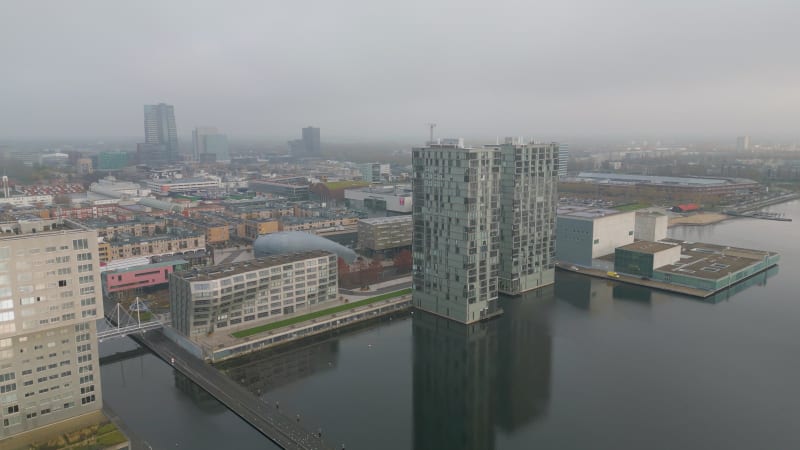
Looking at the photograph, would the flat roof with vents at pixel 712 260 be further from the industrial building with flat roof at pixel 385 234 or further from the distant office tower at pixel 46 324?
the distant office tower at pixel 46 324

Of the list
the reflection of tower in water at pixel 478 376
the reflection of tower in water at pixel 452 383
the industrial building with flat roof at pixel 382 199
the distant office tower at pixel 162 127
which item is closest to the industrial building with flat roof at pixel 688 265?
the reflection of tower in water at pixel 478 376

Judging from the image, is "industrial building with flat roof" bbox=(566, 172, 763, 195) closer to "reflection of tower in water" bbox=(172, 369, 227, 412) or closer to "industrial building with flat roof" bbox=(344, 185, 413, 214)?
"industrial building with flat roof" bbox=(344, 185, 413, 214)

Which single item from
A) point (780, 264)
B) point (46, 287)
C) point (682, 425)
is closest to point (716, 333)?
point (682, 425)

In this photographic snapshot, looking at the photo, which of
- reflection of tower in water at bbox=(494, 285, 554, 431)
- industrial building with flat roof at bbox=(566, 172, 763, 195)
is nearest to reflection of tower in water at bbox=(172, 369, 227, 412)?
reflection of tower in water at bbox=(494, 285, 554, 431)

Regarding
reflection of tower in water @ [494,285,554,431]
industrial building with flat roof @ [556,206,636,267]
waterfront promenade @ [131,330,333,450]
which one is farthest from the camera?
industrial building with flat roof @ [556,206,636,267]

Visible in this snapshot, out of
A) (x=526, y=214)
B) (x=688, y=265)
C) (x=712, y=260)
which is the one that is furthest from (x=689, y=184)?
(x=526, y=214)

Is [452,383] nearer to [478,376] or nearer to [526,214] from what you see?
[478,376]
